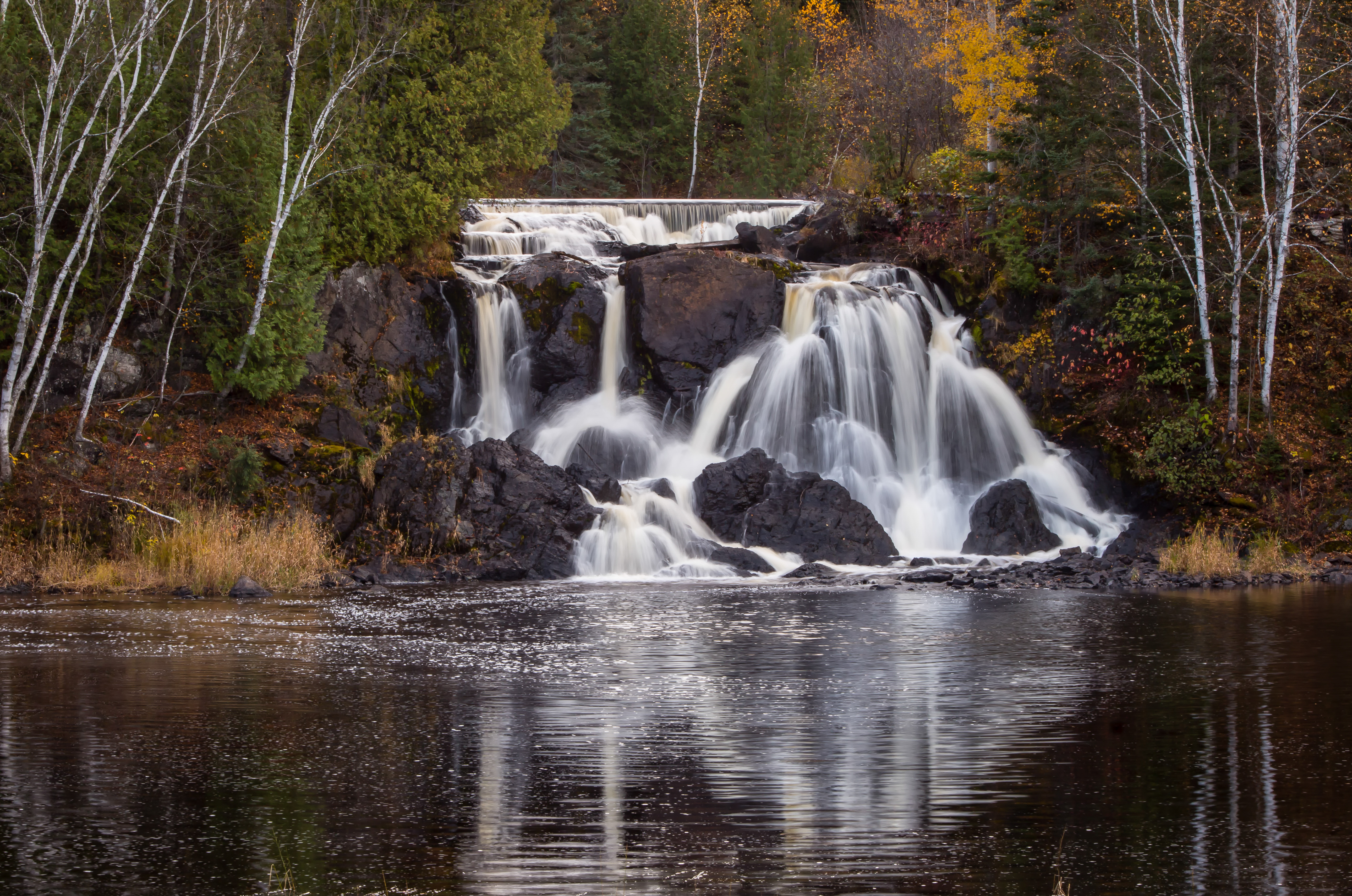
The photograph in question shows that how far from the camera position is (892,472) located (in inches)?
1101

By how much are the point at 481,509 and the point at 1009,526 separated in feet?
33.9

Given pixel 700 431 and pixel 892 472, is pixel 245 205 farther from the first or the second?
pixel 892 472

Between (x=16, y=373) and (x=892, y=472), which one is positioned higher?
(x=16, y=373)

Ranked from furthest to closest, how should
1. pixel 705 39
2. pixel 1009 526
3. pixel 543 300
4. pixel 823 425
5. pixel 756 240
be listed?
pixel 705 39
pixel 756 240
pixel 543 300
pixel 823 425
pixel 1009 526

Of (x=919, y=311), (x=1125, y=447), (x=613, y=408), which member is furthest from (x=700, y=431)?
(x=1125, y=447)

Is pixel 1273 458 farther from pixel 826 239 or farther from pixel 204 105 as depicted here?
pixel 204 105

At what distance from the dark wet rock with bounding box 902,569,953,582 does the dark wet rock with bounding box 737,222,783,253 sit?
45.4 feet

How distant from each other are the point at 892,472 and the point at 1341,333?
1029 centimetres

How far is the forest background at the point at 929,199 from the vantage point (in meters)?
25.0

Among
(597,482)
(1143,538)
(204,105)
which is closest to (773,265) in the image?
(597,482)

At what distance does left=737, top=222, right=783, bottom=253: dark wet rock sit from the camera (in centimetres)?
3434

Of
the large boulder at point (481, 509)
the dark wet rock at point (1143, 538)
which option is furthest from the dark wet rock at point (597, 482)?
the dark wet rock at point (1143, 538)

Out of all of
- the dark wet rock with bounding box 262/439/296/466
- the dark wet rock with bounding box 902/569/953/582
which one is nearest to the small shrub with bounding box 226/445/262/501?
the dark wet rock with bounding box 262/439/296/466

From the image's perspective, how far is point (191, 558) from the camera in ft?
67.8
